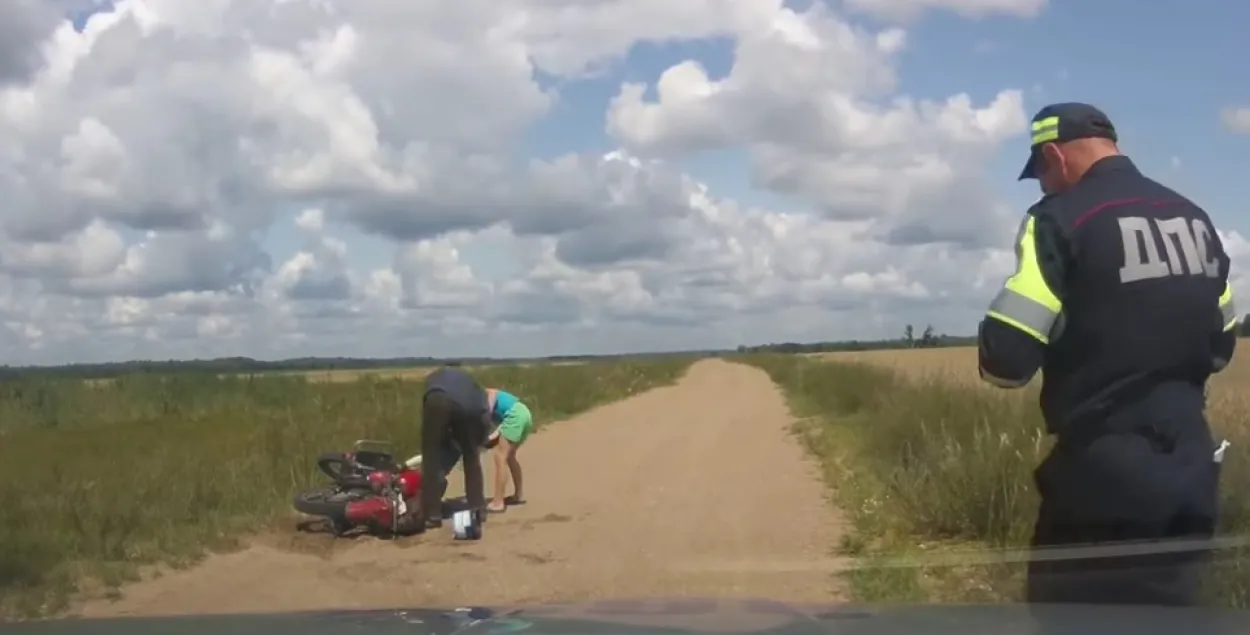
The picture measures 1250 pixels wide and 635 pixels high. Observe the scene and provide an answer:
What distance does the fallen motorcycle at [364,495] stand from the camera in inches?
443

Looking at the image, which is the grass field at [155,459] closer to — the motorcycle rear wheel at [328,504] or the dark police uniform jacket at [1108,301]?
the motorcycle rear wheel at [328,504]

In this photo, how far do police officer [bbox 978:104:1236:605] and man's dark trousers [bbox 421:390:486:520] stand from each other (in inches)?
314

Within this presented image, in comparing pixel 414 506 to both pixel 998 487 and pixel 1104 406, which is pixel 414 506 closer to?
pixel 998 487

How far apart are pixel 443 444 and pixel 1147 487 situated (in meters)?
8.32

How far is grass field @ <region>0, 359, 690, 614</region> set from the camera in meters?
9.87

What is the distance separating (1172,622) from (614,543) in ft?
24.2

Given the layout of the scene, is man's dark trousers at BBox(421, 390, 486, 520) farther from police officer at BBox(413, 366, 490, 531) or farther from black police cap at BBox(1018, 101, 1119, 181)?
black police cap at BBox(1018, 101, 1119, 181)

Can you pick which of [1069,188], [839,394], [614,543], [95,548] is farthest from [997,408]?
[839,394]

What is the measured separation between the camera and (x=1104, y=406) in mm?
4070

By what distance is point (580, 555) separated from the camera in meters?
10.2

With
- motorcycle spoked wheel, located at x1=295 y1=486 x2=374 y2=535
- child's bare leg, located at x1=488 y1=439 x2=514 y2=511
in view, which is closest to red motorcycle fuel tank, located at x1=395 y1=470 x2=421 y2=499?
motorcycle spoked wheel, located at x1=295 y1=486 x2=374 y2=535

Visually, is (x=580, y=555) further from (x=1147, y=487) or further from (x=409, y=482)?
(x=1147, y=487)

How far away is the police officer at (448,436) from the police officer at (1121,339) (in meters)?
7.87

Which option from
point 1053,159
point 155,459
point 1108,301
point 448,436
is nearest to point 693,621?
point 1108,301
